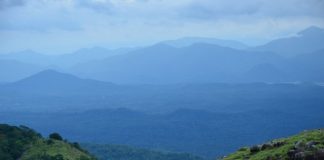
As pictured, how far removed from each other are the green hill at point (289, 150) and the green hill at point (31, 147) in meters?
34.7

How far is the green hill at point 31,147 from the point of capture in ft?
187

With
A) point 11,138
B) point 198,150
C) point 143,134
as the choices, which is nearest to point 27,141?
point 11,138

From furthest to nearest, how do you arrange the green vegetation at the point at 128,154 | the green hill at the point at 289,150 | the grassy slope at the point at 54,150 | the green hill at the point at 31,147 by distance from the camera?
the green vegetation at the point at 128,154, the grassy slope at the point at 54,150, the green hill at the point at 31,147, the green hill at the point at 289,150

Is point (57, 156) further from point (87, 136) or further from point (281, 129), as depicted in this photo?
point (281, 129)

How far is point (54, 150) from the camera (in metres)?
60.3

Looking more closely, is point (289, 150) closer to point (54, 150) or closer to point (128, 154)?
point (54, 150)

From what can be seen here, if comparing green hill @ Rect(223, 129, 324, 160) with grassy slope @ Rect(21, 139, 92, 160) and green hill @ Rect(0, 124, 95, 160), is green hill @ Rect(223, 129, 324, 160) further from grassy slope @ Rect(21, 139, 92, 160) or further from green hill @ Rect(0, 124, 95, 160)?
grassy slope @ Rect(21, 139, 92, 160)

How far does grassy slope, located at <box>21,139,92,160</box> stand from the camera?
58.2 meters

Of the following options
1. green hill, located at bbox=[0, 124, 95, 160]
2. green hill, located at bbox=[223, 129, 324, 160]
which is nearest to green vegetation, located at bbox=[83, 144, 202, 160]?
green hill, located at bbox=[0, 124, 95, 160]

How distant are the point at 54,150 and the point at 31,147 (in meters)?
3.33

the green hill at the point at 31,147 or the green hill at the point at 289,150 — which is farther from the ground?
the green hill at the point at 31,147

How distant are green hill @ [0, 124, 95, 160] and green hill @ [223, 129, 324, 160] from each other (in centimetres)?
3469

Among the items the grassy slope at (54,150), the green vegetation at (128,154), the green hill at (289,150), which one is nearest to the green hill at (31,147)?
the grassy slope at (54,150)

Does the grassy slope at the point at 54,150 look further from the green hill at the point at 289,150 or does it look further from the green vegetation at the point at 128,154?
the green hill at the point at 289,150
